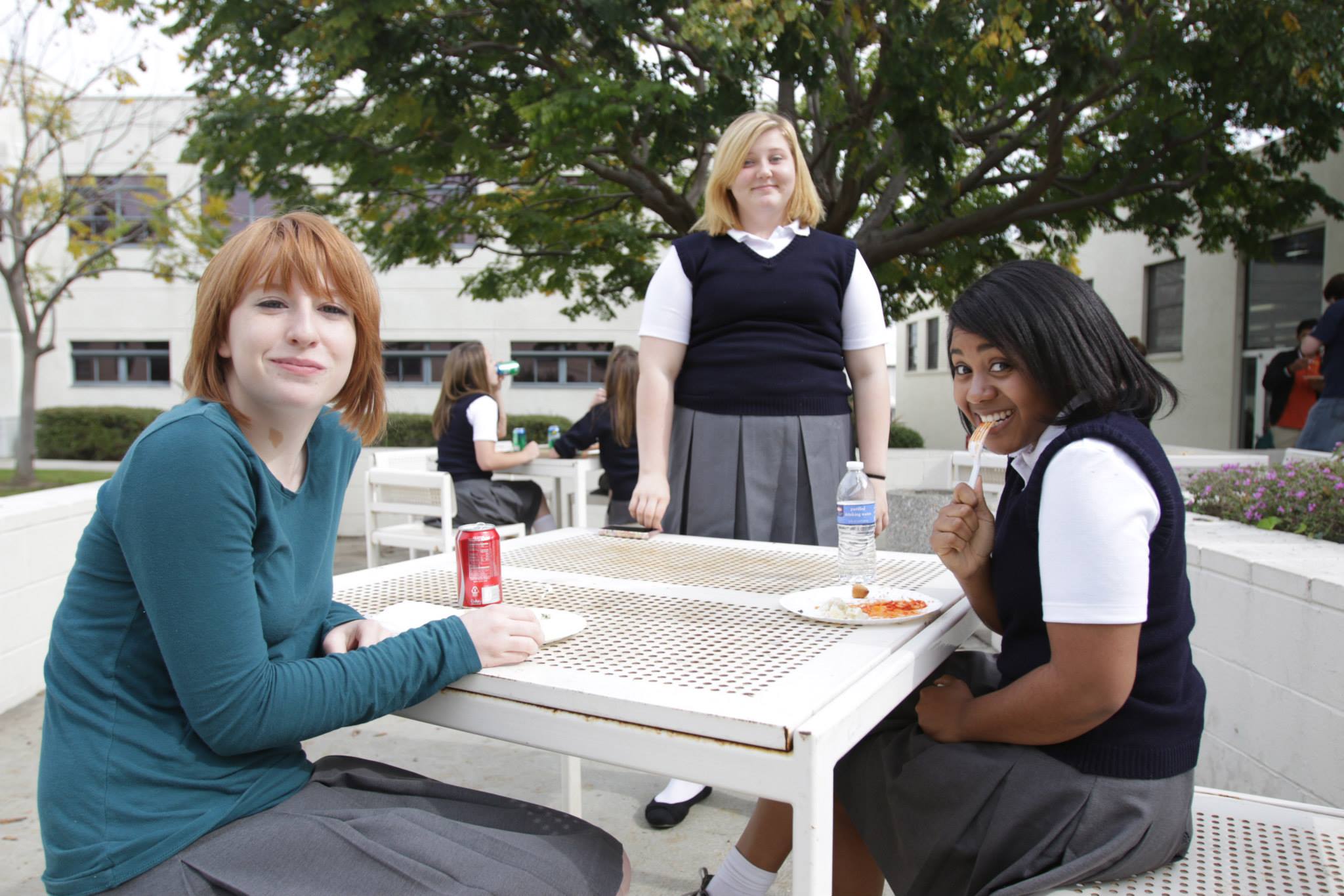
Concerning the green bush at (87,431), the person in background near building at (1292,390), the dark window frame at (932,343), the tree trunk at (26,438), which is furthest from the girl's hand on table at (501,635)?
the dark window frame at (932,343)

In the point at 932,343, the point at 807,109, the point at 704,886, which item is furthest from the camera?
the point at 932,343

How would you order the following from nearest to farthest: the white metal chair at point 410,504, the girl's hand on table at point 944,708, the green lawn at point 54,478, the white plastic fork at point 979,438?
the girl's hand on table at point 944,708, the white plastic fork at point 979,438, the white metal chair at point 410,504, the green lawn at point 54,478

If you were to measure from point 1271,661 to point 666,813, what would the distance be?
163cm

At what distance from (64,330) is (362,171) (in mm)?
17612

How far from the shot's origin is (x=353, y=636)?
149cm

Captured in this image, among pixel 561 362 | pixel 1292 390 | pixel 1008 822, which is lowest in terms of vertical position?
pixel 1008 822

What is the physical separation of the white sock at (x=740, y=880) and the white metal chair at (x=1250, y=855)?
0.62 m

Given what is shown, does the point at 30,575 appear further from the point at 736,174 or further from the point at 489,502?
the point at 736,174

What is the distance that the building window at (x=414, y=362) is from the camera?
68.6 feet

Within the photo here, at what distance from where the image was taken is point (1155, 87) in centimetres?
694

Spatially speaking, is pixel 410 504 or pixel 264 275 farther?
pixel 410 504

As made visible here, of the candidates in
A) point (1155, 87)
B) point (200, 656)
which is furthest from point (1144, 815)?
point (1155, 87)

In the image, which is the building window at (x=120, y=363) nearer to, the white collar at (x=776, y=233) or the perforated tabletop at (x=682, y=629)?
the white collar at (x=776, y=233)

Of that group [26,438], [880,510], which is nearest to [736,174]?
[880,510]
